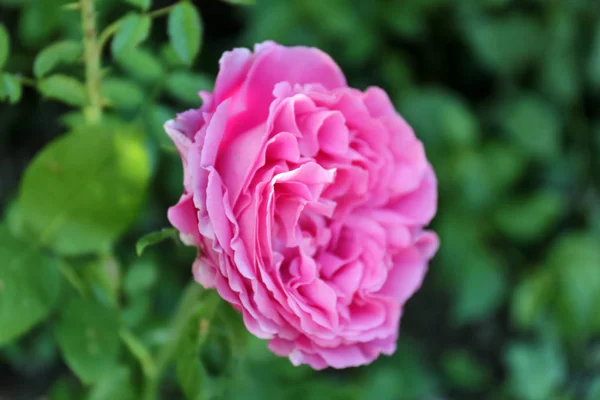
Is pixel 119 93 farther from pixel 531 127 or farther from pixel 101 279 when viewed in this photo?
pixel 531 127

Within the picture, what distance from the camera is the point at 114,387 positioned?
90 cm

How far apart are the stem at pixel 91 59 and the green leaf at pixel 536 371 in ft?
3.06

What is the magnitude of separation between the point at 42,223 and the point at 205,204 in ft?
1.10

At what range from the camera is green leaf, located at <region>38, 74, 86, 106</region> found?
0.76 meters

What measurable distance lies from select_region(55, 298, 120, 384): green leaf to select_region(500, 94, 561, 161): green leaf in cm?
106

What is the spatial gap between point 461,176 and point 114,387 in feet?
2.76

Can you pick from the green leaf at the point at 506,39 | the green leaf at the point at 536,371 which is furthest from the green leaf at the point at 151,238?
the green leaf at the point at 506,39

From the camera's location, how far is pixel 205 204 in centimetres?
61

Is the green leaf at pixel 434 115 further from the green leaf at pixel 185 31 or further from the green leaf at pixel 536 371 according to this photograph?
the green leaf at pixel 185 31

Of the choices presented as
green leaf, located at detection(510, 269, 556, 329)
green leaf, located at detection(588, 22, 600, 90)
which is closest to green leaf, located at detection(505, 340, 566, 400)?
green leaf, located at detection(510, 269, 556, 329)

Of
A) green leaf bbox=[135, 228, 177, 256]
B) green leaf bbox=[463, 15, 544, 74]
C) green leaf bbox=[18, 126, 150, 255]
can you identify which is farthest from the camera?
green leaf bbox=[463, 15, 544, 74]

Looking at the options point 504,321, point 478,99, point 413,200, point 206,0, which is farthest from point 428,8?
point 413,200

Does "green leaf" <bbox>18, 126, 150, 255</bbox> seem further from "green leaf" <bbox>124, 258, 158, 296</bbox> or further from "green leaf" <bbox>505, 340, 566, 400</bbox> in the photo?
"green leaf" <bbox>505, 340, 566, 400</bbox>

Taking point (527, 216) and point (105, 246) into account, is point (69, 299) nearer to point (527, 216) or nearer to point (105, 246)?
point (105, 246)
